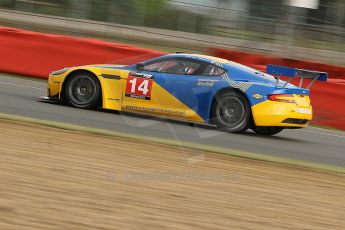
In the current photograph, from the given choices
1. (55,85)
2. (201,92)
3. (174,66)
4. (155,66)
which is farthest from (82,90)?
(201,92)

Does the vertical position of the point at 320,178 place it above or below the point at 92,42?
below

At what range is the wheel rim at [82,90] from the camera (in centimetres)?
1087

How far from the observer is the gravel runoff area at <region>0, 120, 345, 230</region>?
508 cm

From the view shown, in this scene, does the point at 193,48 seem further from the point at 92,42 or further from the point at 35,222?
the point at 35,222

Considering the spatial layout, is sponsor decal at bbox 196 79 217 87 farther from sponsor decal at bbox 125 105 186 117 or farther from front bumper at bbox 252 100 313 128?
front bumper at bbox 252 100 313 128

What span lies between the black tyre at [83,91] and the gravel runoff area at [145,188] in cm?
244

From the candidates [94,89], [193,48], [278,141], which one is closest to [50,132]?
[94,89]

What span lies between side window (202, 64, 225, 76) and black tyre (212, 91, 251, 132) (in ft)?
1.19

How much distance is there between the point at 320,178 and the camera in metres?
7.48

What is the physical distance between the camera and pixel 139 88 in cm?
1054

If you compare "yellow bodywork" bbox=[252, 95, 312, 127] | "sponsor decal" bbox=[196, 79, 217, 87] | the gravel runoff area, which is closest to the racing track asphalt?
"yellow bodywork" bbox=[252, 95, 312, 127]

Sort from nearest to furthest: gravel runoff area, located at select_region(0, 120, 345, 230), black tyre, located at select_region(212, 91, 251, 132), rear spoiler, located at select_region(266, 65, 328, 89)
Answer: gravel runoff area, located at select_region(0, 120, 345, 230) → rear spoiler, located at select_region(266, 65, 328, 89) → black tyre, located at select_region(212, 91, 251, 132)

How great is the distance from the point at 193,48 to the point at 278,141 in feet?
44.1

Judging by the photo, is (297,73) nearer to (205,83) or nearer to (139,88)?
(205,83)
